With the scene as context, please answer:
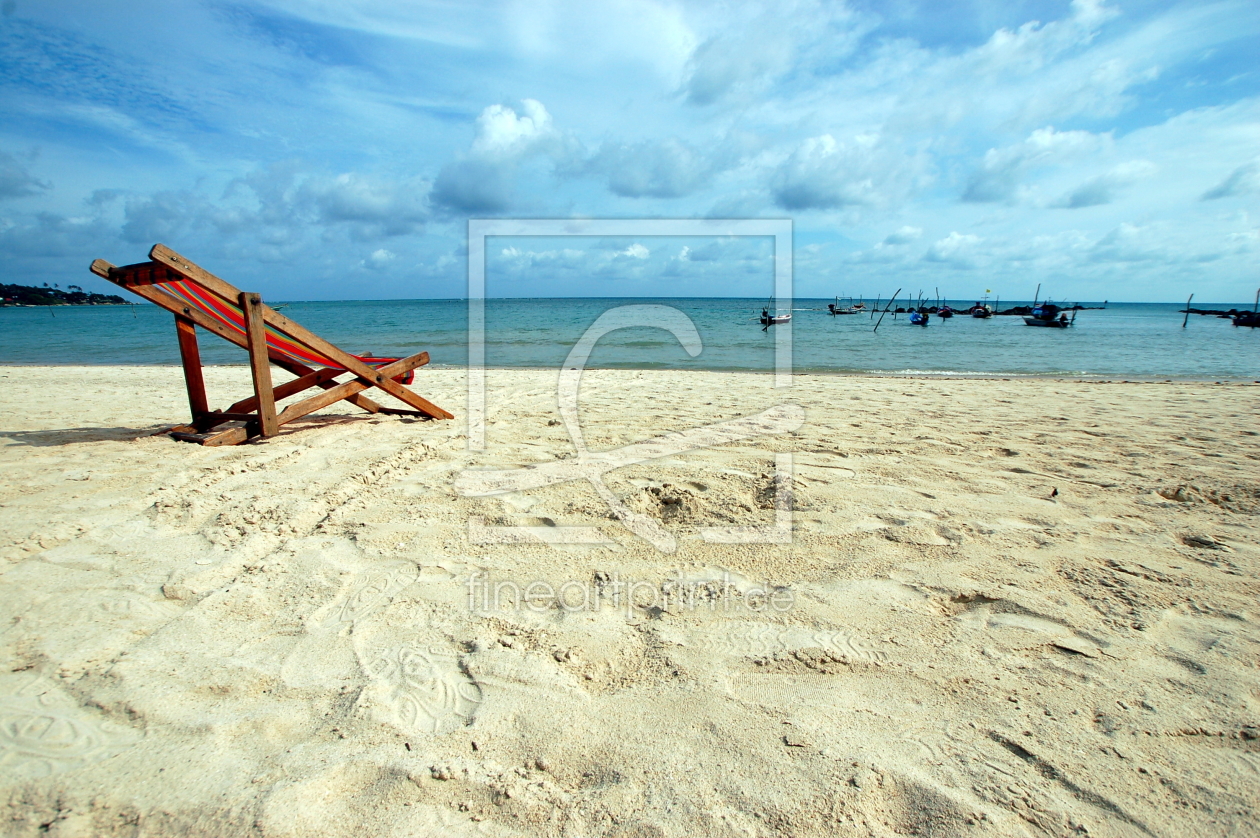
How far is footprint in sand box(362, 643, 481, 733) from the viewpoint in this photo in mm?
1676

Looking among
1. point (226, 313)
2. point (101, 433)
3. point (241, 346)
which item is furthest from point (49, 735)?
point (101, 433)

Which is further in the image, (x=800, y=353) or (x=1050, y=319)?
(x=1050, y=319)

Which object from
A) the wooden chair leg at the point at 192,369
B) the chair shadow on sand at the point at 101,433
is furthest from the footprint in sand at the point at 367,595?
the wooden chair leg at the point at 192,369

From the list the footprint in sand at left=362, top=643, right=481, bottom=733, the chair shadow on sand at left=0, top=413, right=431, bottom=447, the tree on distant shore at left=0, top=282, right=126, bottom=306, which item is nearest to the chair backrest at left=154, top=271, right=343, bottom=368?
the chair shadow on sand at left=0, top=413, right=431, bottom=447

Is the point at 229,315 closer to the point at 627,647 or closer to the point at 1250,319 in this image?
the point at 627,647

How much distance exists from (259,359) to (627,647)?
11.9 feet

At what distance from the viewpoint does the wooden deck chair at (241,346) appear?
384cm

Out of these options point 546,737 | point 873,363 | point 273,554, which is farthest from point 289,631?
point 873,363

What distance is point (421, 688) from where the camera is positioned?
1803mm

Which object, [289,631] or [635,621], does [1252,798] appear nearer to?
[635,621]

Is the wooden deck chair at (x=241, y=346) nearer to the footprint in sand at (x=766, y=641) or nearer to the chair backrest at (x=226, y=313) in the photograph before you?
the chair backrest at (x=226, y=313)

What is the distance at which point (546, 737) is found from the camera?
162 centimetres

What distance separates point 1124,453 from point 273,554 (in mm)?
5535

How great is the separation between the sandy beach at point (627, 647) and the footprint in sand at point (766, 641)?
0.05ft
